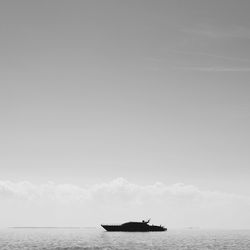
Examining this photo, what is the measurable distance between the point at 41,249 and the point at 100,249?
15.6 metres

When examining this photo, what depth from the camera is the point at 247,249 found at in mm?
105812

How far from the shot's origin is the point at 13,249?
10112cm

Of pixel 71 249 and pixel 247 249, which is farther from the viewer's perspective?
pixel 247 249

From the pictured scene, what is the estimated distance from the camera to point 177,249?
341 feet

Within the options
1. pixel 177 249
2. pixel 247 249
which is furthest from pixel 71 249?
pixel 247 249

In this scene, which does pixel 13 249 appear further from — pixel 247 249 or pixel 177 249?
pixel 247 249

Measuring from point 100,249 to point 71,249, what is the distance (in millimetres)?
7723

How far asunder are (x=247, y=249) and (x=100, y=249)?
40.8 m

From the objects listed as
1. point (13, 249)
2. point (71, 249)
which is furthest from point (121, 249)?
point (13, 249)

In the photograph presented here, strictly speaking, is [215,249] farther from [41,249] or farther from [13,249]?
[13,249]

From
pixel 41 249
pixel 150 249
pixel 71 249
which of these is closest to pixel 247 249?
pixel 150 249

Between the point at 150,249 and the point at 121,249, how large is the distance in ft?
25.9

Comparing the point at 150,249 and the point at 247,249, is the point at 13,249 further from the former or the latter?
the point at 247,249

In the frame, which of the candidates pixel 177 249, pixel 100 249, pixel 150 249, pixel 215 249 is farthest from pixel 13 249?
pixel 215 249
